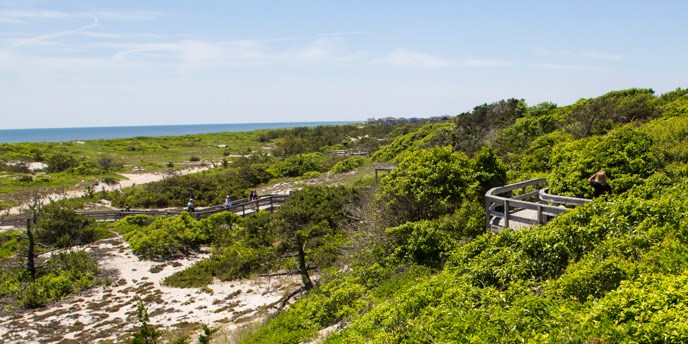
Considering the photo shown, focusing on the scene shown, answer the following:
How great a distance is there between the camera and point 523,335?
15.0 ft

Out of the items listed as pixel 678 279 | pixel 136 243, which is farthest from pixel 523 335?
pixel 136 243

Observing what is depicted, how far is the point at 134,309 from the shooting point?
1566cm

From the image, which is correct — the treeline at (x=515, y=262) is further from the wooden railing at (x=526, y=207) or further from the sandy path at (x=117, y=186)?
the sandy path at (x=117, y=186)

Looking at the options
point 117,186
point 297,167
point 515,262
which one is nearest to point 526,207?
point 515,262

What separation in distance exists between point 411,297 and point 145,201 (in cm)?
2852

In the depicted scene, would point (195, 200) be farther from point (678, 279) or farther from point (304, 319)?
point (678, 279)

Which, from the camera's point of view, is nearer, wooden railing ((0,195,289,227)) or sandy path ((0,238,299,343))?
sandy path ((0,238,299,343))

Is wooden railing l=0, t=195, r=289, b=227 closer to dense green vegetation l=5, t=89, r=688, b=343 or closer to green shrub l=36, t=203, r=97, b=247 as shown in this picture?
dense green vegetation l=5, t=89, r=688, b=343

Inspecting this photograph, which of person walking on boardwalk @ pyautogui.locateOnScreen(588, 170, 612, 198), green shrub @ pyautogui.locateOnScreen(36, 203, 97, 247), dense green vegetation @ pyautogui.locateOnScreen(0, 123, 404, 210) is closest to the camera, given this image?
person walking on boardwalk @ pyautogui.locateOnScreen(588, 170, 612, 198)

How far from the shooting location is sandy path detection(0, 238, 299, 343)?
45.6 ft

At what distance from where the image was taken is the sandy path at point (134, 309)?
13.9m

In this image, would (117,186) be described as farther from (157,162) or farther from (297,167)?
(157,162)

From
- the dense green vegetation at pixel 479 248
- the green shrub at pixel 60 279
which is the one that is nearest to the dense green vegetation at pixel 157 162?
the dense green vegetation at pixel 479 248

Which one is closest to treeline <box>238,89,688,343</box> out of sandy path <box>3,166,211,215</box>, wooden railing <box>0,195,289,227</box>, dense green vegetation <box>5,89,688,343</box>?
dense green vegetation <box>5,89,688,343</box>
